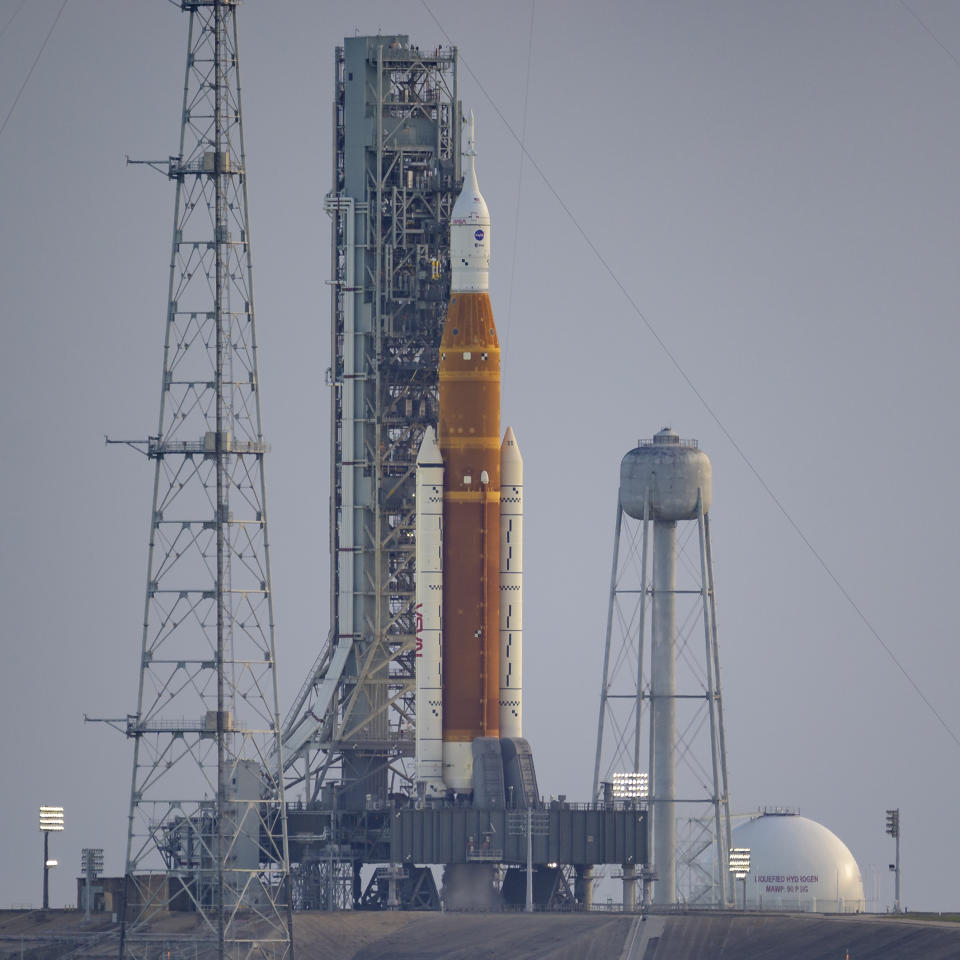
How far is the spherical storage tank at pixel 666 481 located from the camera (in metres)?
153

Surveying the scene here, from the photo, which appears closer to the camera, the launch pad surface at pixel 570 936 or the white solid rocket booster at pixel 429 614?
the launch pad surface at pixel 570 936

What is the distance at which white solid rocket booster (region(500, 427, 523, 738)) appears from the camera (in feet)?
498

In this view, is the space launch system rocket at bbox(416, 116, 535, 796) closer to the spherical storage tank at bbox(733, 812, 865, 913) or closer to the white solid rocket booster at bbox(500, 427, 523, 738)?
the white solid rocket booster at bbox(500, 427, 523, 738)

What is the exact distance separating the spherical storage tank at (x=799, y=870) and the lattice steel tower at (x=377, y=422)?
17.4m

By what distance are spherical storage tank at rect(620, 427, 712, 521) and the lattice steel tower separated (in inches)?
455

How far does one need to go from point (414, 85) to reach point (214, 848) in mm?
40816

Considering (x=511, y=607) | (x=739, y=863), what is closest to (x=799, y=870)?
(x=739, y=863)

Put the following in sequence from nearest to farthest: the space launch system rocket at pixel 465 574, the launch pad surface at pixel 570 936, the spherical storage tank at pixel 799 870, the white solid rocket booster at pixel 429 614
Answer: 1. the launch pad surface at pixel 570 936
2. the white solid rocket booster at pixel 429 614
3. the space launch system rocket at pixel 465 574
4. the spherical storage tank at pixel 799 870

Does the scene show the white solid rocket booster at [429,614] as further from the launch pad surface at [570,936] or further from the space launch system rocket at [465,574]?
the launch pad surface at [570,936]

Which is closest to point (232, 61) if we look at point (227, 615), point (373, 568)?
point (227, 615)

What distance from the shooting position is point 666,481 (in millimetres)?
152625

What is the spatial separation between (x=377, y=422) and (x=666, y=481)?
15325 mm

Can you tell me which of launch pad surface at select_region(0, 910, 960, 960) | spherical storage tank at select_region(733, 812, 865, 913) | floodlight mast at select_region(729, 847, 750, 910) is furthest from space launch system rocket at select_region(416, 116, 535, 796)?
spherical storage tank at select_region(733, 812, 865, 913)

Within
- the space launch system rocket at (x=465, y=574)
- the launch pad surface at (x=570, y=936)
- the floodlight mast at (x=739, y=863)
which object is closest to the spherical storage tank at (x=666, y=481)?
the space launch system rocket at (x=465, y=574)
